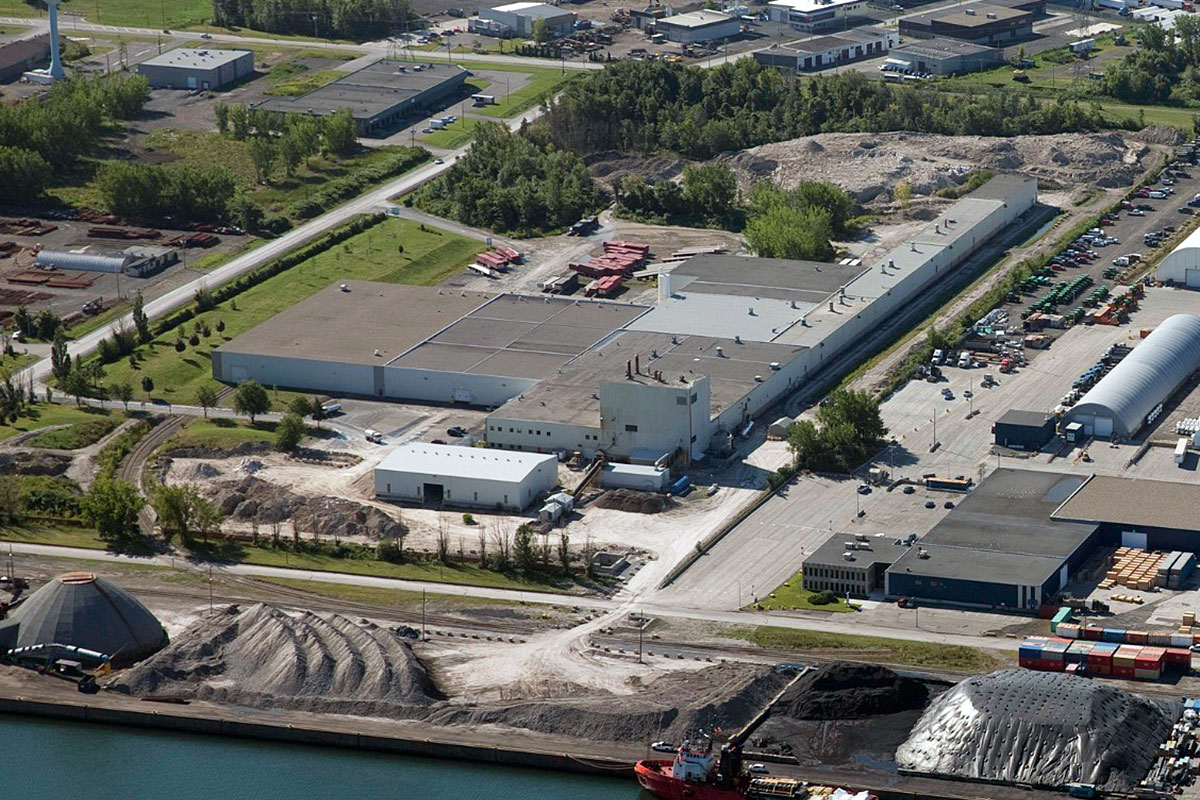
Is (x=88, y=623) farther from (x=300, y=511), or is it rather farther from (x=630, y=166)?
(x=630, y=166)

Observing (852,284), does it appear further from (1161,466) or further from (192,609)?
(192,609)

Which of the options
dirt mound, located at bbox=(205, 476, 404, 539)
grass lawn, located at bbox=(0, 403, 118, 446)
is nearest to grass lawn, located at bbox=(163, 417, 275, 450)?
grass lawn, located at bbox=(0, 403, 118, 446)

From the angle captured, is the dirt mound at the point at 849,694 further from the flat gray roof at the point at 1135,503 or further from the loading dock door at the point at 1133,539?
the flat gray roof at the point at 1135,503

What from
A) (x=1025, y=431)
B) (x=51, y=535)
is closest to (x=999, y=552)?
(x=1025, y=431)

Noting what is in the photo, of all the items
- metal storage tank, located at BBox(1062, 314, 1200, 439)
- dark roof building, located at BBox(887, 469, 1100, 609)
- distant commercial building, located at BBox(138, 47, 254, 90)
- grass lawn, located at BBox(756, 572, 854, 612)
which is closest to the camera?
dark roof building, located at BBox(887, 469, 1100, 609)

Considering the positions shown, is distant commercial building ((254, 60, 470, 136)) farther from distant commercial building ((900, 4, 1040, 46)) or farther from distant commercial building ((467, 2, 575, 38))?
distant commercial building ((900, 4, 1040, 46))

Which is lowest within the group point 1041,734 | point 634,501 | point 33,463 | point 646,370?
point 33,463
